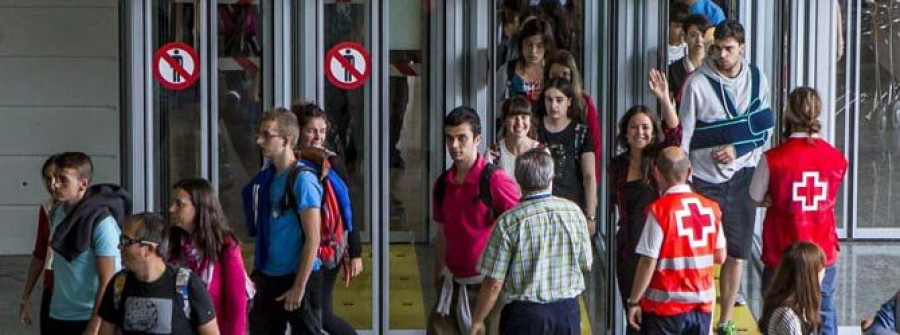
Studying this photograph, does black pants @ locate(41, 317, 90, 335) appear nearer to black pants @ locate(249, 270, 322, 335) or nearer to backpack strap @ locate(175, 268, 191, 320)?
black pants @ locate(249, 270, 322, 335)

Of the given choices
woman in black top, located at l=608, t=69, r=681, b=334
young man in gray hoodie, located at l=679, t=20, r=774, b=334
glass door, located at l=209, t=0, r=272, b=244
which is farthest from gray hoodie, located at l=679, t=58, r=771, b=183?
glass door, located at l=209, t=0, r=272, b=244

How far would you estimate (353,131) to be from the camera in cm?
1081

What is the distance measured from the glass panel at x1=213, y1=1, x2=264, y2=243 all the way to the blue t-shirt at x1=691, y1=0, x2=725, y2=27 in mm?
2730

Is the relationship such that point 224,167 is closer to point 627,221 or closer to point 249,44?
point 249,44

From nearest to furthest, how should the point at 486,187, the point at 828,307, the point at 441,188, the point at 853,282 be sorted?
the point at 486,187
the point at 441,188
the point at 828,307
the point at 853,282

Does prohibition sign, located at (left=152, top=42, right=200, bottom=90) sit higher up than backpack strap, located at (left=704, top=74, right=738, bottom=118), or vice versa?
prohibition sign, located at (left=152, top=42, right=200, bottom=90)

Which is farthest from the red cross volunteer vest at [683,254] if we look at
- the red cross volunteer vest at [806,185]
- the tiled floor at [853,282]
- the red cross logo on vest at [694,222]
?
the tiled floor at [853,282]

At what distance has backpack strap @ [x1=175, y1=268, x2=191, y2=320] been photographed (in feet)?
25.1

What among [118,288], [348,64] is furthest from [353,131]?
[118,288]

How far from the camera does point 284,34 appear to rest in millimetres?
10531

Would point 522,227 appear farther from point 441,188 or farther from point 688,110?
point 688,110

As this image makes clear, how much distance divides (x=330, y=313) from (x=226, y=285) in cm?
152

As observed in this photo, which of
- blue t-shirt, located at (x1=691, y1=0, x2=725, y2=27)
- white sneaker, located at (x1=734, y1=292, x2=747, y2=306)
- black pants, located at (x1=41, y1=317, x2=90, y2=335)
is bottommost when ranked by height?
white sneaker, located at (x1=734, y1=292, x2=747, y2=306)

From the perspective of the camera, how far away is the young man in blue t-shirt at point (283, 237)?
8.96 metres
